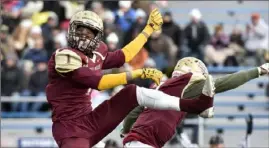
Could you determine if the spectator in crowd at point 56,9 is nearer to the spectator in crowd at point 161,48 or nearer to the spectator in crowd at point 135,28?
the spectator in crowd at point 135,28

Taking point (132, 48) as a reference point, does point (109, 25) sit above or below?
below

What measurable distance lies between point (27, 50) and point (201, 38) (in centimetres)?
303

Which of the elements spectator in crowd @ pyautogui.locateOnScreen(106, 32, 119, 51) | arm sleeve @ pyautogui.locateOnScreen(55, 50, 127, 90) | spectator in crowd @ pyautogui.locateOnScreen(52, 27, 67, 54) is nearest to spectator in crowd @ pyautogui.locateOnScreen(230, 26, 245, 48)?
spectator in crowd @ pyautogui.locateOnScreen(106, 32, 119, 51)

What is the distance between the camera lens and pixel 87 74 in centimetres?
938

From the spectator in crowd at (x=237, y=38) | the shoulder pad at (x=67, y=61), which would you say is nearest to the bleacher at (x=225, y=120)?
the spectator in crowd at (x=237, y=38)

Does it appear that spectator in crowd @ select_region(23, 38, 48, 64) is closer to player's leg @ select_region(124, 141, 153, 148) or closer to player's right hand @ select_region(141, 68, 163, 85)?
player's leg @ select_region(124, 141, 153, 148)

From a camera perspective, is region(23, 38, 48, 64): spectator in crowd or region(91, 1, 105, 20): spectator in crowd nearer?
region(23, 38, 48, 64): spectator in crowd

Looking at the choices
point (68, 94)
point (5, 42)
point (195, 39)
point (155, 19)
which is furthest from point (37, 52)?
point (68, 94)

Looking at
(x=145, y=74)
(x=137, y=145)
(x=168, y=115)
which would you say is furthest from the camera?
(x=168, y=115)

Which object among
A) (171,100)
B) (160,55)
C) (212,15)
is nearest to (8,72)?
(160,55)

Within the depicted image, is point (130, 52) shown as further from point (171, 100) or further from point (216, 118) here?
point (216, 118)

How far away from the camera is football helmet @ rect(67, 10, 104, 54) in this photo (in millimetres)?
9508

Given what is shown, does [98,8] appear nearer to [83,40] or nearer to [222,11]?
[222,11]

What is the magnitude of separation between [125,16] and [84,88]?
30.5 feet
